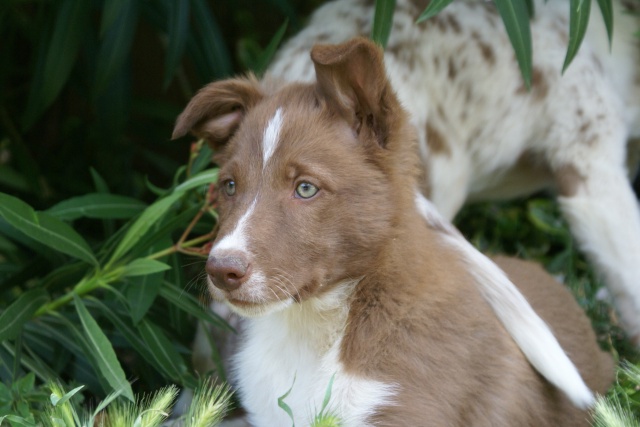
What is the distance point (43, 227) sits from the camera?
11.9 ft

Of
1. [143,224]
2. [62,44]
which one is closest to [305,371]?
[143,224]

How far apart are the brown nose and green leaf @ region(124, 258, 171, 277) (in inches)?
Answer: 31.1

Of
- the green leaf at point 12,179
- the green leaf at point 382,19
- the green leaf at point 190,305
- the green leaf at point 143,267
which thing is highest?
the green leaf at point 382,19

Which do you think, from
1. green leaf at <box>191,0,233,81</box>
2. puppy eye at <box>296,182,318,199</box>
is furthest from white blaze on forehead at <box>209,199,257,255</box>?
green leaf at <box>191,0,233,81</box>

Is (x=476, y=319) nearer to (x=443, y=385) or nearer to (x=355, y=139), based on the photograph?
(x=443, y=385)

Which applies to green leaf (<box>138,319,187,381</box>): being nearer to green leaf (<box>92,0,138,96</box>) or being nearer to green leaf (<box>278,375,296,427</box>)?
green leaf (<box>278,375,296,427</box>)

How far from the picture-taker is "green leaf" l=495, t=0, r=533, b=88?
3.80 metres

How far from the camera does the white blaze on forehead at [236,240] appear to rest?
283 centimetres

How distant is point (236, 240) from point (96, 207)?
1.40 metres

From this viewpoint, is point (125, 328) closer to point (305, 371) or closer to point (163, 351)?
point (163, 351)

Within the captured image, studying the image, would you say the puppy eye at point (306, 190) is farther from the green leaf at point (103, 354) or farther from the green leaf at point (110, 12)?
the green leaf at point (110, 12)

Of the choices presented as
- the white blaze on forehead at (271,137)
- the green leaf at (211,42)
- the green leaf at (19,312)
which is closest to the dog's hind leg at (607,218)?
the green leaf at (211,42)

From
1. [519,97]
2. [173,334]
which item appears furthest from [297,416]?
[519,97]

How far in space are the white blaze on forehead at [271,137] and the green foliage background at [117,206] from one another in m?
0.74
